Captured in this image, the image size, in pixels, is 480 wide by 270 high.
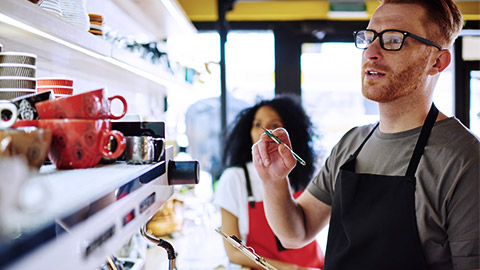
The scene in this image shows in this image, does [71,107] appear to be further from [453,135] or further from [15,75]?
[453,135]

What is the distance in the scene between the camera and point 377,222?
49.6 inches

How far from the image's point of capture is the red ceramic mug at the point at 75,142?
0.63 m

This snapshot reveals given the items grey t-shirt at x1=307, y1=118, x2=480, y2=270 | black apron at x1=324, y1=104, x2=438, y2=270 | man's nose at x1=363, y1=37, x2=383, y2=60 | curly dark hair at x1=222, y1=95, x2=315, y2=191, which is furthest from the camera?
curly dark hair at x1=222, y1=95, x2=315, y2=191

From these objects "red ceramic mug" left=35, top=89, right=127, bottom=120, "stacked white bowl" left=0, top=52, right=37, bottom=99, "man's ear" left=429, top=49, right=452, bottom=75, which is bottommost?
"red ceramic mug" left=35, top=89, right=127, bottom=120

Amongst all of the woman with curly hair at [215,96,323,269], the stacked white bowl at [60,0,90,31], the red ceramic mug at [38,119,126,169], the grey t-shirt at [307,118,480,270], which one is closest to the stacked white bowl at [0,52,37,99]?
the red ceramic mug at [38,119,126,169]

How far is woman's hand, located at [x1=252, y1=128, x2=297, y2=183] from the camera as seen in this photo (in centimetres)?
132

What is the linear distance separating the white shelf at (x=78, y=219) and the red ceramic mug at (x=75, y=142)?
0.02m

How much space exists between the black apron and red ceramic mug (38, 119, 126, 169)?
90 cm

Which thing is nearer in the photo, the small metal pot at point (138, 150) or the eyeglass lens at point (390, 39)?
the small metal pot at point (138, 150)

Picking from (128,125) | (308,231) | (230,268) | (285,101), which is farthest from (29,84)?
(285,101)

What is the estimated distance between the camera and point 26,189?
0.35m

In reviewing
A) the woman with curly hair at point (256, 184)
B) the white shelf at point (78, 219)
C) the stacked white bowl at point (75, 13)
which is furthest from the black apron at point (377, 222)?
the stacked white bowl at point (75, 13)

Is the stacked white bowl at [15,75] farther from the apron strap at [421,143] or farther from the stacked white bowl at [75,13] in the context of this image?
the apron strap at [421,143]

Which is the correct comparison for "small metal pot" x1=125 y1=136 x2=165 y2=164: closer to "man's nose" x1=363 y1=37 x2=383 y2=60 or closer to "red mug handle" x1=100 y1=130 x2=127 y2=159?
"red mug handle" x1=100 y1=130 x2=127 y2=159
